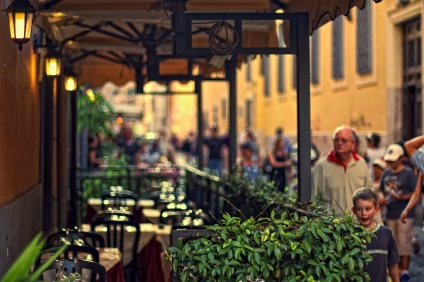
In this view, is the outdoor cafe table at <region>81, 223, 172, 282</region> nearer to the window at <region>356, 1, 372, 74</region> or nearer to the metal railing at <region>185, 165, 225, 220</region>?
the metal railing at <region>185, 165, 225, 220</region>

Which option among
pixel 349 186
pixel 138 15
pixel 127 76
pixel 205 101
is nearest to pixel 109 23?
pixel 138 15

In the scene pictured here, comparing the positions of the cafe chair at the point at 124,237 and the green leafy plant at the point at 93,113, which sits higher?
the green leafy plant at the point at 93,113

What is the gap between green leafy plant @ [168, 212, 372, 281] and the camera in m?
6.62

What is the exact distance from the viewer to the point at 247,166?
621 inches

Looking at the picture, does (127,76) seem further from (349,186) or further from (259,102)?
(259,102)

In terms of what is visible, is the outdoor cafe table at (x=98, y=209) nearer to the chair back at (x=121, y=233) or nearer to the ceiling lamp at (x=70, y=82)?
the ceiling lamp at (x=70, y=82)

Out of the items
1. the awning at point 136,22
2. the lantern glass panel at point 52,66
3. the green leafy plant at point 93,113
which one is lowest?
the green leafy plant at point 93,113

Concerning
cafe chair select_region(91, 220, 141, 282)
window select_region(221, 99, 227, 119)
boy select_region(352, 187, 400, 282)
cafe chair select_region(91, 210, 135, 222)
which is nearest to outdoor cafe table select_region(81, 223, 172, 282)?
cafe chair select_region(91, 220, 141, 282)

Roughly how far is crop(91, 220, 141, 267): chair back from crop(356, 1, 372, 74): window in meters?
12.7

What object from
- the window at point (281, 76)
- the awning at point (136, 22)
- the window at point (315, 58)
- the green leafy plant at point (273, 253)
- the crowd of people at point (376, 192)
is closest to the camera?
the green leafy plant at point (273, 253)

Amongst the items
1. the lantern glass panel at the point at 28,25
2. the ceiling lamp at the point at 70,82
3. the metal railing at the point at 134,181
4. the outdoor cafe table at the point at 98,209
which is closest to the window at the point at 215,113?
the metal railing at the point at 134,181

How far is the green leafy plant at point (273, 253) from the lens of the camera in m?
6.62

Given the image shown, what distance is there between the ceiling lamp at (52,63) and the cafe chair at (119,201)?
8.30 ft

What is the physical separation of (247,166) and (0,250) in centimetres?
808
